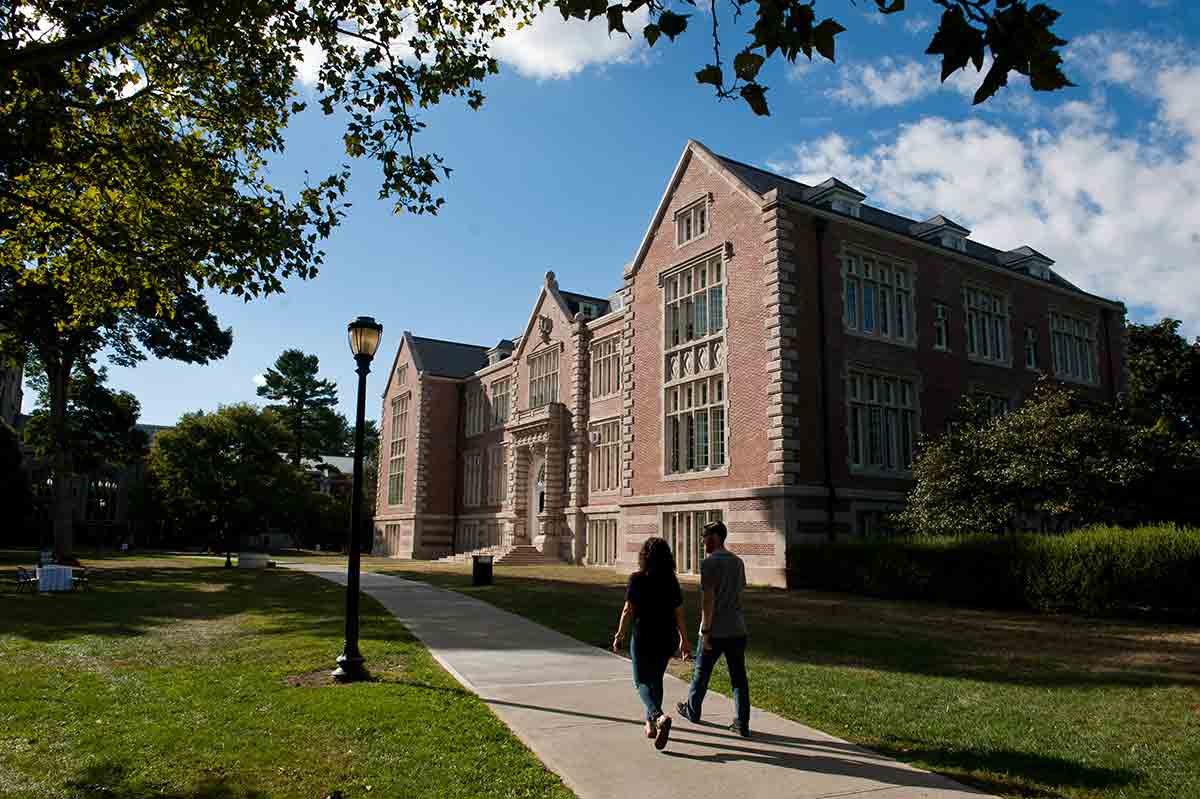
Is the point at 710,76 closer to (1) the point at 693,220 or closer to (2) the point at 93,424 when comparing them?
(1) the point at 693,220

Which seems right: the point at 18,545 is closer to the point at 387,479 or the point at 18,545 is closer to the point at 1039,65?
the point at 387,479

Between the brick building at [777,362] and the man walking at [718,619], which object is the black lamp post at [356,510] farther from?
the brick building at [777,362]

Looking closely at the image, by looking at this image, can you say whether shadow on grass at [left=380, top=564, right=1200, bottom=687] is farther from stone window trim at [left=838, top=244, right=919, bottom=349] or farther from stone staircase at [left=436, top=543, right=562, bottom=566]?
stone staircase at [left=436, top=543, right=562, bottom=566]

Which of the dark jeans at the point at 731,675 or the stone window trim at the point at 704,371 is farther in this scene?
the stone window trim at the point at 704,371

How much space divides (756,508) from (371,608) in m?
11.8

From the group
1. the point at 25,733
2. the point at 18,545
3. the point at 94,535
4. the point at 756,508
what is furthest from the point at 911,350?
the point at 94,535

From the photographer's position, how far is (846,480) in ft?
83.3

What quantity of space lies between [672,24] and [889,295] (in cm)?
2495

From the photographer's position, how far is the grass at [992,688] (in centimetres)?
671

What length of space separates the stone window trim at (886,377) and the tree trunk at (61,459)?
29741 mm

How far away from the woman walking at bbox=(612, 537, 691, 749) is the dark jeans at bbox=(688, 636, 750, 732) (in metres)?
0.32

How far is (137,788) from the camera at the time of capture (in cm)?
632

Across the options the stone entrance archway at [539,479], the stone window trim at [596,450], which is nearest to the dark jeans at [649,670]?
the stone window trim at [596,450]

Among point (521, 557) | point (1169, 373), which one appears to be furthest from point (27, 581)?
point (1169, 373)
